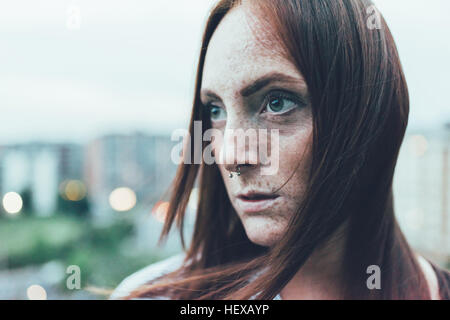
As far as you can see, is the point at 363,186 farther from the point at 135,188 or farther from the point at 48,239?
the point at 48,239

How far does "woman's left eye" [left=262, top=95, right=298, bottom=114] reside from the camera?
0.57 metres

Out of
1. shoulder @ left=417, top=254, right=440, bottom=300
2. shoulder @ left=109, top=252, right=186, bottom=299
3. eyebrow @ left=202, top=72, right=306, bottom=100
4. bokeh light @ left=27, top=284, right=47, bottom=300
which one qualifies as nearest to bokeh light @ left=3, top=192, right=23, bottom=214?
bokeh light @ left=27, top=284, right=47, bottom=300

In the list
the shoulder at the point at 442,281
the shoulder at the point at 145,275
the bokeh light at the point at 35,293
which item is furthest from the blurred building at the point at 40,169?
the shoulder at the point at 442,281

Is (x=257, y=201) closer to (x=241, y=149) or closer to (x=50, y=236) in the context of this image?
(x=241, y=149)

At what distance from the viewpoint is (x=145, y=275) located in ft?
2.46

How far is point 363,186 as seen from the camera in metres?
0.63

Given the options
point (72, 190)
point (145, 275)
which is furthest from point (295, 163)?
point (72, 190)

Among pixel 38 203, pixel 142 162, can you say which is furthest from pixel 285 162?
pixel 38 203

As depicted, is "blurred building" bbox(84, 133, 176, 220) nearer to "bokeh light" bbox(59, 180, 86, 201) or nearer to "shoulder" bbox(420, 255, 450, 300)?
"shoulder" bbox(420, 255, 450, 300)

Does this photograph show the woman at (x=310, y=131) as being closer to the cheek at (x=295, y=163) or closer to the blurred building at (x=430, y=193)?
the cheek at (x=295, y=163)

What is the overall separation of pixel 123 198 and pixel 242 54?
736 mm

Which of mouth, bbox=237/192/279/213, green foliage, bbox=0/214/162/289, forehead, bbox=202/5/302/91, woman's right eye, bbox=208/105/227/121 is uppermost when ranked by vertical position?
forehead, bbox=202/5/302/91

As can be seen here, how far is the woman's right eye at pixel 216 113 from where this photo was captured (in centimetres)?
65
